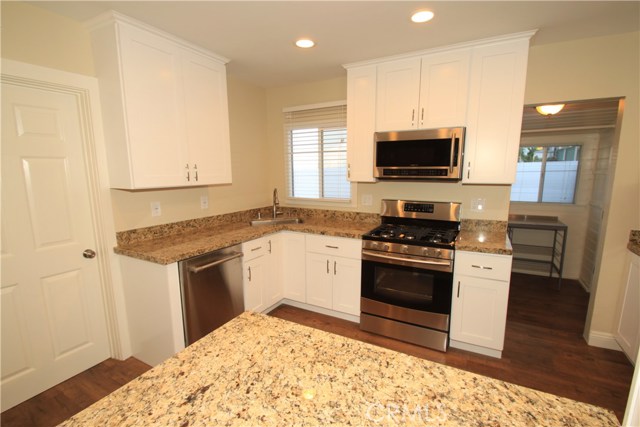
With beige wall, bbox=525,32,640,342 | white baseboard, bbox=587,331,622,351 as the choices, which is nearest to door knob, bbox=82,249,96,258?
beige wall, bbox=525,32,640,342

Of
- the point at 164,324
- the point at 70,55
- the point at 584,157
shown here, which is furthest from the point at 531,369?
the point at 70,55

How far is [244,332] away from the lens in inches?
43.4

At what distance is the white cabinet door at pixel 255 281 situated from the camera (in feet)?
8.92

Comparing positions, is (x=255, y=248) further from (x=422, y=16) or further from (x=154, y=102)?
(x=422, y=16)

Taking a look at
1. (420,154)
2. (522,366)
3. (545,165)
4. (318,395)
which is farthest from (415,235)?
(545,165)

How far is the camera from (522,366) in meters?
2.33

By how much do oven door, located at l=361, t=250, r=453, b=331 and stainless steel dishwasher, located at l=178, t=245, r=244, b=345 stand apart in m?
1.16

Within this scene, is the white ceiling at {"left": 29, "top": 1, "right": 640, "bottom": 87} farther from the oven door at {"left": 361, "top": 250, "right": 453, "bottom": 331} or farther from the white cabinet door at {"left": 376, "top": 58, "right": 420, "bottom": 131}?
the oven door at {"left": 361, "top": 250, "right": 453, "bottom": 331}

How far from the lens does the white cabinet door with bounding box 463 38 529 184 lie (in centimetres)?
228

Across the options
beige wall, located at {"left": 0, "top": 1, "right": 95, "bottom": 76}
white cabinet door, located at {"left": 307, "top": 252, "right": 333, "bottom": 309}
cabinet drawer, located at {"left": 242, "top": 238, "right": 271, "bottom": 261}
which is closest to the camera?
beige wall, located at {"left": 0, "top": 1, "right": 95, "bottom": 76}

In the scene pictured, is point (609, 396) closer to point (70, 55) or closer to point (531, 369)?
point (531, 369)

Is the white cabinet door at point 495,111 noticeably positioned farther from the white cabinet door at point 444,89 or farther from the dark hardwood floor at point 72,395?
the dark hardwood floor at point 72,395

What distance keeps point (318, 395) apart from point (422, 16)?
223cm

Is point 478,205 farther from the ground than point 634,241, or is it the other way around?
point 478,205
